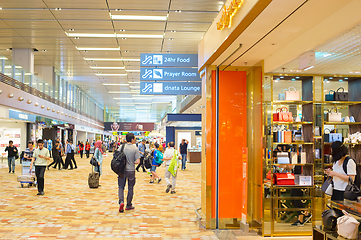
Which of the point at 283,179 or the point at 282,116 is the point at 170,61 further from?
the point at 283,179

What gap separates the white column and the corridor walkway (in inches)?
314

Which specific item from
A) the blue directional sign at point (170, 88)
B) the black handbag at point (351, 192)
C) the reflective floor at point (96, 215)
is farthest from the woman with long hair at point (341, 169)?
the blue directional sign at point (170, 88)

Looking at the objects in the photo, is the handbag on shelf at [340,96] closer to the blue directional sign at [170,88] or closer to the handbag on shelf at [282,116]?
the handbag on shelf at [282,116]

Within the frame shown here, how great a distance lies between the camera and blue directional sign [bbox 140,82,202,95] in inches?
355

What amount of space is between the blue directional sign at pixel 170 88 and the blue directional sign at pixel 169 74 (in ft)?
0.87

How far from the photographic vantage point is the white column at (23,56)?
16391 millimetres

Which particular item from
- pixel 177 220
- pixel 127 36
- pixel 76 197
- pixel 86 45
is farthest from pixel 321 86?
pixel 86 45

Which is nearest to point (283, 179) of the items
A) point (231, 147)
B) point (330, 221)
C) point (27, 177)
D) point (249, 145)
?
point (249, 145)

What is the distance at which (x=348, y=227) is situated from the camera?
346cm

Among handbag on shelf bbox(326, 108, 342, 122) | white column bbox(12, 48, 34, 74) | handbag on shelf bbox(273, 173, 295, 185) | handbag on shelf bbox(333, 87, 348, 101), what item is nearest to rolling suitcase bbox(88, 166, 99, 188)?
handbag on shelf bbox(273, 173, 295, 185)

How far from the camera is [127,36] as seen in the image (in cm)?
1372

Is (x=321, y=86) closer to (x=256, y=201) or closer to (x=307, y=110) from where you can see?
(x=307, y=110)

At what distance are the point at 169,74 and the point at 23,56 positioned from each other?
1063 centimetres

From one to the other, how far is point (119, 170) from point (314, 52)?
4336 millimetres
